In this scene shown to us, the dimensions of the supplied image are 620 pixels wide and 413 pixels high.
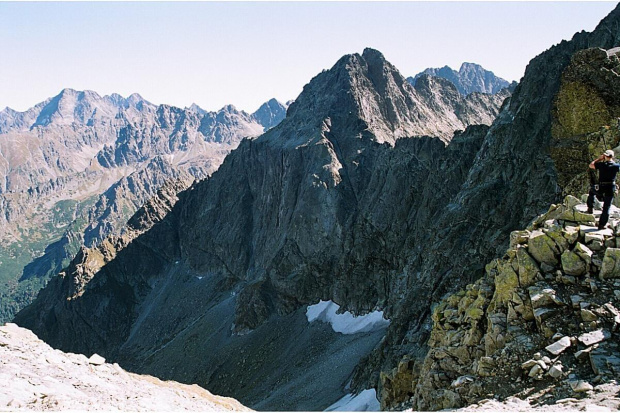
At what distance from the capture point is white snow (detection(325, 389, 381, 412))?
40400 mm

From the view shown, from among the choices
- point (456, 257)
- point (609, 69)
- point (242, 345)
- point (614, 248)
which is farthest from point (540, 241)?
point (242, 345)

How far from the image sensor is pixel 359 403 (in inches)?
1718

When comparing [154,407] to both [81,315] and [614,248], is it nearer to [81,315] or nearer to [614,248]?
[614,248]

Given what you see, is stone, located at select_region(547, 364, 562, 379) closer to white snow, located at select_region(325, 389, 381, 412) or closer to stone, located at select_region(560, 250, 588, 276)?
stone, located at select_region(560, 250, 588, 276)

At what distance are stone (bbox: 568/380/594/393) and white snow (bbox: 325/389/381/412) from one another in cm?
2926

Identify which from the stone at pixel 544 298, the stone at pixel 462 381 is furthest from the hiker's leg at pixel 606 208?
the stone at pixel 462 381

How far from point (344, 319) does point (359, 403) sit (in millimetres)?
34273

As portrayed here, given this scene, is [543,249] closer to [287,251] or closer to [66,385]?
[66,385]

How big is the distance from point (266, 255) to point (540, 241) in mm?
103588

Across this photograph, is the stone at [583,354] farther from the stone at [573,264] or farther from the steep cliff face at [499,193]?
the steep cliff face at [499,193]

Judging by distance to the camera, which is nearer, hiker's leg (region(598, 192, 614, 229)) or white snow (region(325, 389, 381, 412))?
hiker's leg (region(598, 192, 614, 229))

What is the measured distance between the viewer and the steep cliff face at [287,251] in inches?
2894

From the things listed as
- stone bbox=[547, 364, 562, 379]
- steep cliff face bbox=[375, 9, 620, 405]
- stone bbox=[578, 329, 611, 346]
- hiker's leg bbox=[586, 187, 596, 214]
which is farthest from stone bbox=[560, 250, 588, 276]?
steep cliff face bbox=[375, 9, 620, 405]

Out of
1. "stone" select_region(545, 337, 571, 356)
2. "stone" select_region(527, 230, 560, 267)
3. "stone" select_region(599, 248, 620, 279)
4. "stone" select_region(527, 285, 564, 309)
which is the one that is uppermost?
"stone" select_region(527, 230, 560, 267)
